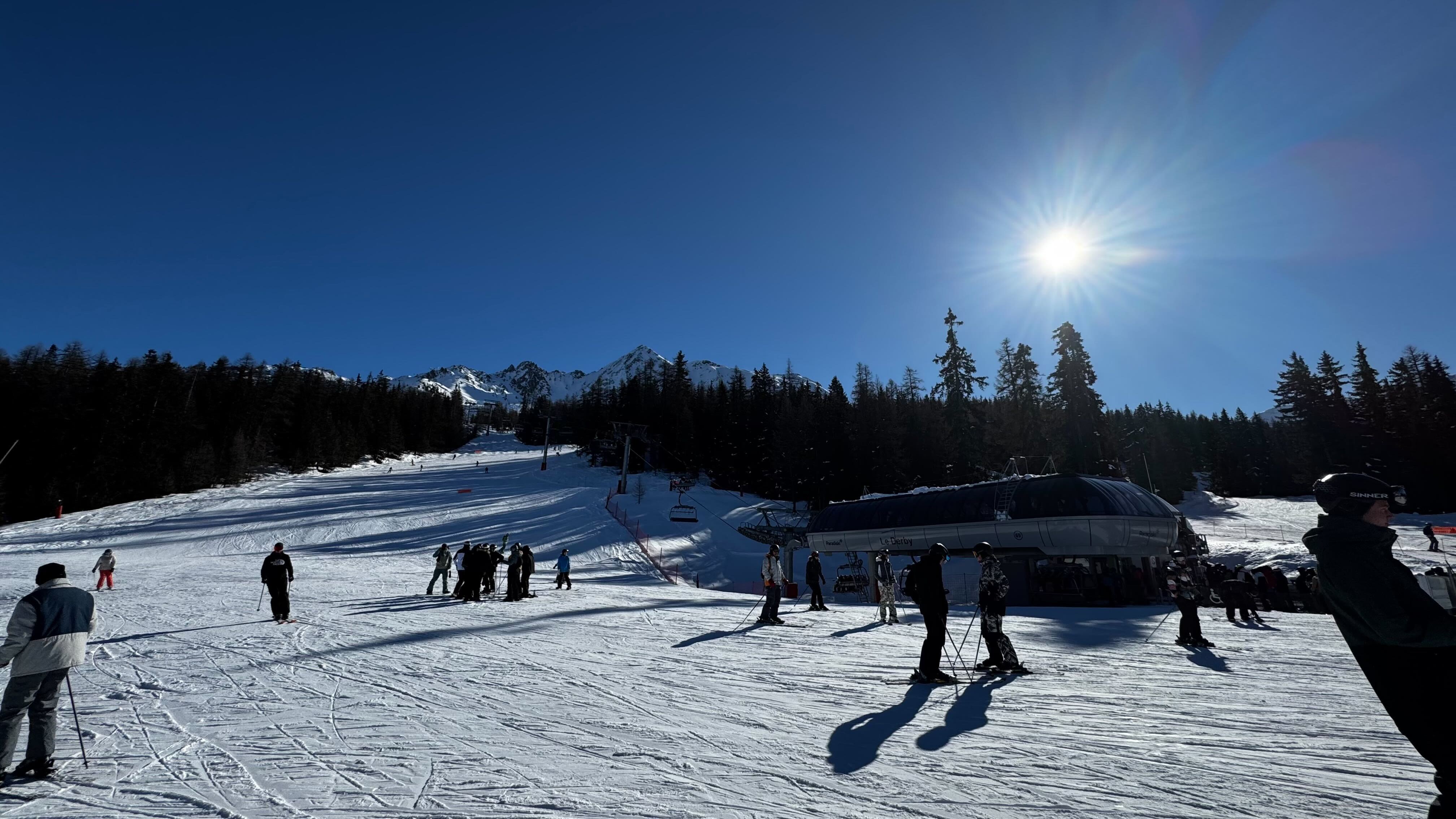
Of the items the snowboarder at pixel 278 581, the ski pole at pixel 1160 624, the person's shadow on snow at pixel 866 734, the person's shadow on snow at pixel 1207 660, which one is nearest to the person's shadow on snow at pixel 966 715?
the person's shadow on snow at pixel 866 734

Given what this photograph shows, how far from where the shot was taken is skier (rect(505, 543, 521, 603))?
18.9 meters

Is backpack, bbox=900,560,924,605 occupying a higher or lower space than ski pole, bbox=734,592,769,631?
higher

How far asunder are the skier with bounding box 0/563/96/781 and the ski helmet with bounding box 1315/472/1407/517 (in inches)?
319

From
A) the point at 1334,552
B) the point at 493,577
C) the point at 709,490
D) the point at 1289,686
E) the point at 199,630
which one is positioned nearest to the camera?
the point at 1334,552

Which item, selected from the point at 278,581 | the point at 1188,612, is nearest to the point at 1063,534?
the point at 1188,612

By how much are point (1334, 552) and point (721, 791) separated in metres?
4.03

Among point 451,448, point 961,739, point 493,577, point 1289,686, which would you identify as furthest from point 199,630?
point 451,448

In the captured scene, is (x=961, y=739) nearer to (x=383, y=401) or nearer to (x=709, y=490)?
(x=709, y=490)

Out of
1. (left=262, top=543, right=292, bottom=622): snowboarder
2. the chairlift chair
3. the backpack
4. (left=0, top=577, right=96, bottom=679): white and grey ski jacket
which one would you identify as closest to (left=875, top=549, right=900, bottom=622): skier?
the backpack

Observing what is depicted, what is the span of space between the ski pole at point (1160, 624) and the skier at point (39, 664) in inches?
620

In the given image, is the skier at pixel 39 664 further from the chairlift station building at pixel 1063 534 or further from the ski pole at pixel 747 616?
the chairlift station building at pixel 1063 534

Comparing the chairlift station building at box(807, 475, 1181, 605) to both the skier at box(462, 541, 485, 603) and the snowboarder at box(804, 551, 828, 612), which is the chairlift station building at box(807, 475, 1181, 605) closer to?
the snowboarder at box(804, 551, 828, 612)

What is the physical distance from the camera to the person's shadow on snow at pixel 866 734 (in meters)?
5.27

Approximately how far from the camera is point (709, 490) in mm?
64812
